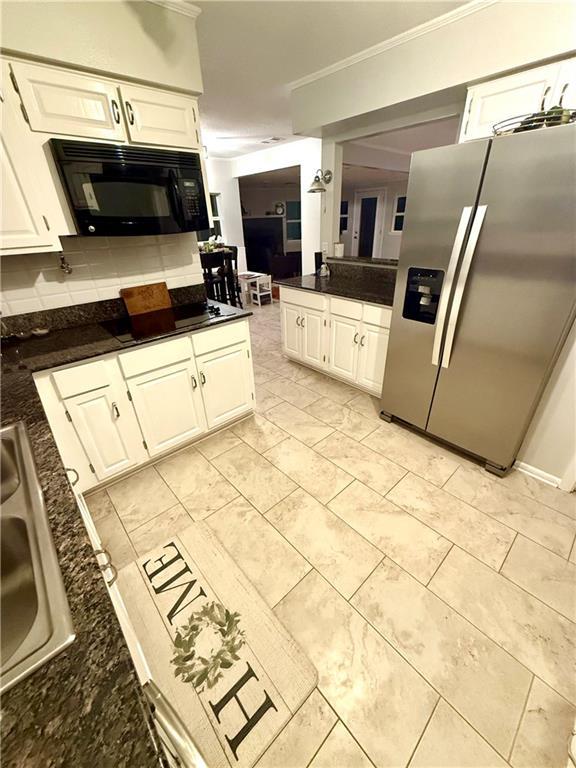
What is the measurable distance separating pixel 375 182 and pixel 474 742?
29.2 ft

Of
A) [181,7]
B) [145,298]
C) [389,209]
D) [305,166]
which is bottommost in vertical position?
[145,298]

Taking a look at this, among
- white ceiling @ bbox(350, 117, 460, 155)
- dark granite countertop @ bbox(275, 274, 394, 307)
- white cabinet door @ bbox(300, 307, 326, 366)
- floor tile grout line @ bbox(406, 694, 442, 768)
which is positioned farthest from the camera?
white ceiling @ bbox(350, 117, 460, 155)

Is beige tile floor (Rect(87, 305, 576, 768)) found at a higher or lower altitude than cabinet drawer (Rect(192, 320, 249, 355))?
lower

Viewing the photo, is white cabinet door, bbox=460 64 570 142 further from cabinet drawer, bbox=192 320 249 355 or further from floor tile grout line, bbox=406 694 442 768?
floor tile grout line, bbox=406 694 442 768

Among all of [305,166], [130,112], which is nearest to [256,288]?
[305,166]

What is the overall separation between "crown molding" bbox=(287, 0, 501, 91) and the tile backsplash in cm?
181

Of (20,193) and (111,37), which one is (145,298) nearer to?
(20,193)

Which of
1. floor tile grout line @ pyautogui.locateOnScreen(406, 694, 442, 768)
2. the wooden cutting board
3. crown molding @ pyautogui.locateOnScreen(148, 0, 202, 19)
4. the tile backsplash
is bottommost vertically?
floor tile grout line @ pyautogui.locateOnScreen(406, 694, 442, 768)

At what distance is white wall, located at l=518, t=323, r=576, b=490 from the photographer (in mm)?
1758

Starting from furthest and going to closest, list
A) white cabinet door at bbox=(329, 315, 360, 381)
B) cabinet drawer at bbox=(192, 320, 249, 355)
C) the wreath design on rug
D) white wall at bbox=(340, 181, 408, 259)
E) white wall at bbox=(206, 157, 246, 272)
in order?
white wall at bbox=(340, 181, 408, 259) < white wall at bbox=(206, 157, 246, 272) < white cabinet door at bbox=(329, 315, 360, 381) < cabinet drawer at bbox=(192, 320, 249, 355) < the wreath design on rug

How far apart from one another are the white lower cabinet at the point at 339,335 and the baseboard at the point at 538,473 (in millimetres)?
1095

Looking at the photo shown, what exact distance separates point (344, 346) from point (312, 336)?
1.39 ft

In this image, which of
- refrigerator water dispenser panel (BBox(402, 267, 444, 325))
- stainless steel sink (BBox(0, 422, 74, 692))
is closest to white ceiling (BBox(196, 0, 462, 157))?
refrigerator water dispenser panel (BBox(402, 267, 444, 325))

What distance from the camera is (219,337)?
2139mm
